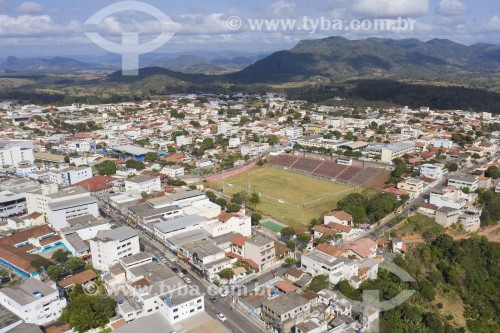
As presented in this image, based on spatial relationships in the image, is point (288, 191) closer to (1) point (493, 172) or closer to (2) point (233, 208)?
(2) point (233, 208)

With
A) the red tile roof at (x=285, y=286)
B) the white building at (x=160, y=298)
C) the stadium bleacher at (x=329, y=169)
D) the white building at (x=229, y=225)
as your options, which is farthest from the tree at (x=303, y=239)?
the stadium bleacher at (x=329, y=169)

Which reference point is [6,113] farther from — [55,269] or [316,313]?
[316,313]

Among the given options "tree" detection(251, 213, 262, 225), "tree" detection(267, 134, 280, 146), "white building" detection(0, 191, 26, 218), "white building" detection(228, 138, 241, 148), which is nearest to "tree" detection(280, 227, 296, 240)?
"tree" detection(251, 213, 262, 225)

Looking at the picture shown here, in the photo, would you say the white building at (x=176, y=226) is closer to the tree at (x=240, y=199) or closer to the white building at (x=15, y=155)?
the tree at (x=240, y=199)

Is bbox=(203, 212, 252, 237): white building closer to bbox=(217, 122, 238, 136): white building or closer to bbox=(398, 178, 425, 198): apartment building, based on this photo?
bbox=(398, 178, 425, 198): apartment building

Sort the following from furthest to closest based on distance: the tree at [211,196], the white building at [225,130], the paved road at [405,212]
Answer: the white building at [225,130] → the tree at [211,196] → the paved road at [405,212]
